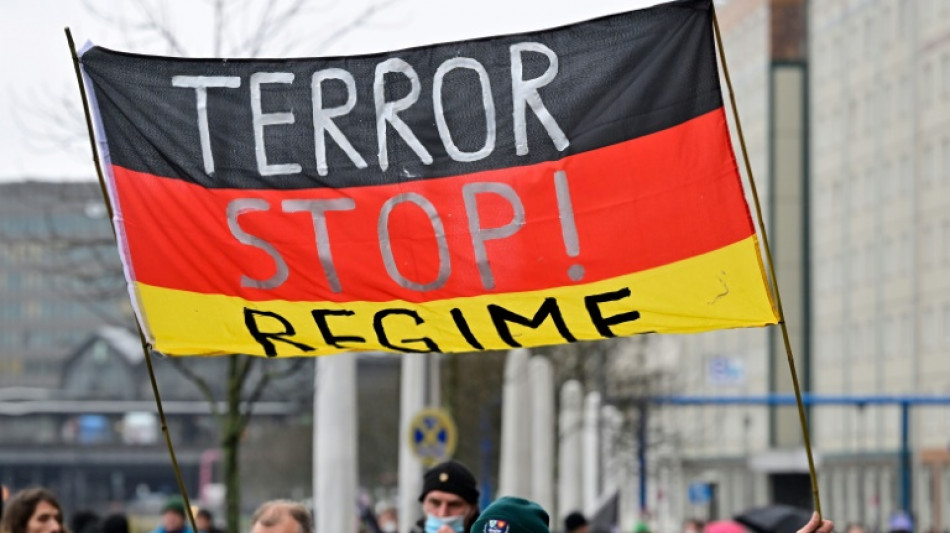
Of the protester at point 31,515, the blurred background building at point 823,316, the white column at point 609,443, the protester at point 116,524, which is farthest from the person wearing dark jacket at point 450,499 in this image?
the blurred background building at point 823,316

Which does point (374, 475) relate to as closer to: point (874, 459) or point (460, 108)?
point (874, 459)

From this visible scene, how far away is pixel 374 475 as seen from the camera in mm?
92000

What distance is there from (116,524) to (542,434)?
920 inches

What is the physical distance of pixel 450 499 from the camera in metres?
10.3

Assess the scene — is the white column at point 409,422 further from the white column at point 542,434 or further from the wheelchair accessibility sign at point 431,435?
the white column at point 542,434

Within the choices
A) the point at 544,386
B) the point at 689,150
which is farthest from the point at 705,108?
the point at 544,386

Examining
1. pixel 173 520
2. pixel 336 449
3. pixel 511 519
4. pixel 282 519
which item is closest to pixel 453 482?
pixel 282 519

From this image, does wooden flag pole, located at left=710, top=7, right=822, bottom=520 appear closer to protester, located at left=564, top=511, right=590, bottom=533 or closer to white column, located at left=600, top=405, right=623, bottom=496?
protester, located at left=564, top=511, right=590, bottom=533

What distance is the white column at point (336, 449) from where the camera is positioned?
22125mm

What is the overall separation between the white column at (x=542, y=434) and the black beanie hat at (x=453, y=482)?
89.5 ft

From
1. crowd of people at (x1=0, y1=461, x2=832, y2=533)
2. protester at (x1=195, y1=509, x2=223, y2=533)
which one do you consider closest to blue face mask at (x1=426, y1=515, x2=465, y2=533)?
crowd of people at (x1=0, y1=461, x2=832, y2=533)

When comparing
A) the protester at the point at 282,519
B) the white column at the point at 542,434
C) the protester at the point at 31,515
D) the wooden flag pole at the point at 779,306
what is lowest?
the white column at the point at 542,434

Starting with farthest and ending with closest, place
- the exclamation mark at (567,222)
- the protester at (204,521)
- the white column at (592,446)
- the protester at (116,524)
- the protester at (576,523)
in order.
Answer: the white column at (592,446) → the protester at (204,521) → the protester at (116,524) → the protester at (576,523) → the exclamation mark at (567,222)

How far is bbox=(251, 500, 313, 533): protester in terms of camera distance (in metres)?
7.93
